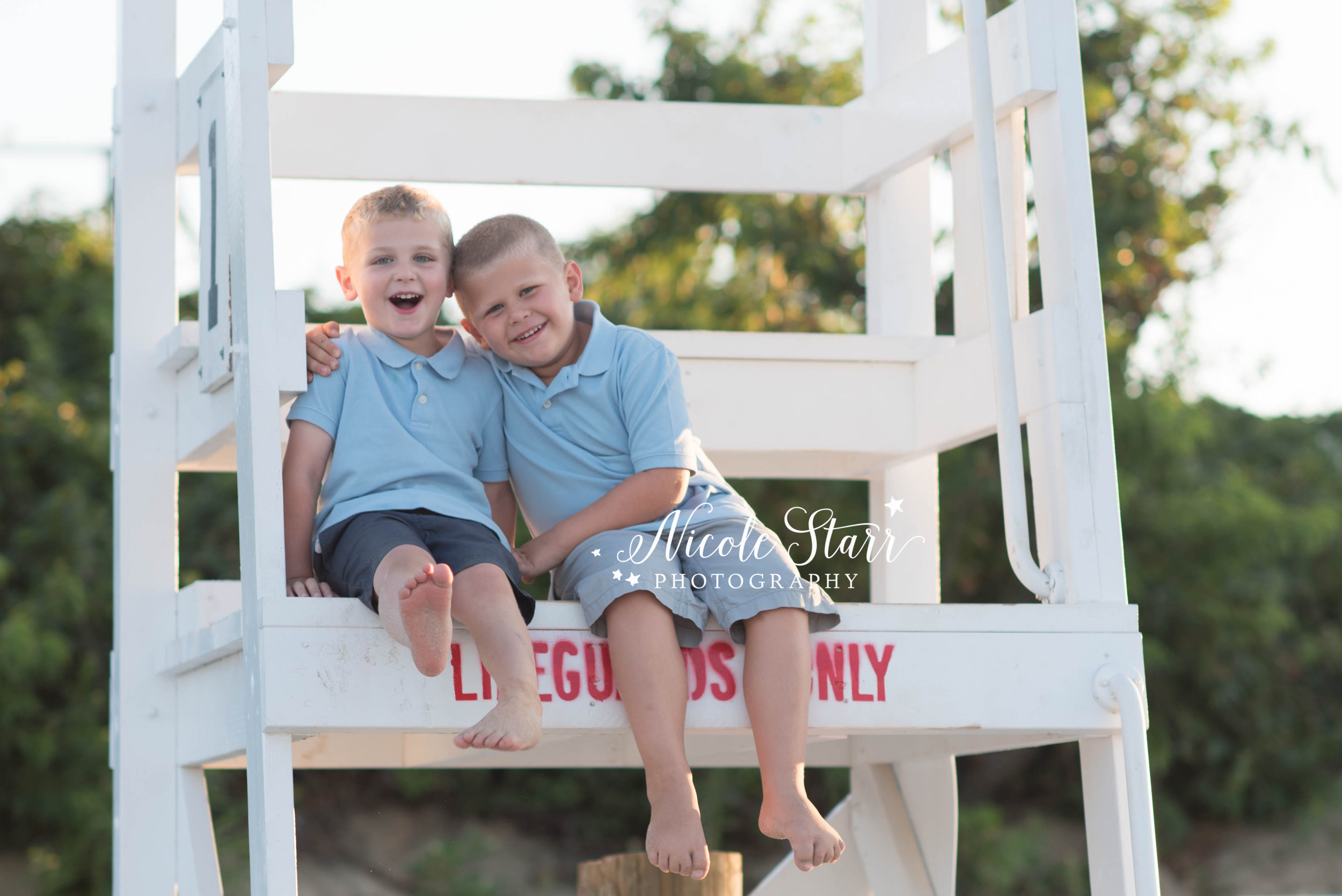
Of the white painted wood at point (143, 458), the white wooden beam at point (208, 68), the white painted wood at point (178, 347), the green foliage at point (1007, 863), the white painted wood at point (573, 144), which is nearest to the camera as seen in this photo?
the white wooden beam at point (208, 68)

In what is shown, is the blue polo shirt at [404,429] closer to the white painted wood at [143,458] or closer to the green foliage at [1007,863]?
the white painted wood at [143,458]

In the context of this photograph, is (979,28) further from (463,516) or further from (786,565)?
(463,516)

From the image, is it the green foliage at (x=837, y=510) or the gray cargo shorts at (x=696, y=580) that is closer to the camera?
the gray cargo shorts at (x=696, y=580)

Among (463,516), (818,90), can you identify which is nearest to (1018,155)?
(463,516)

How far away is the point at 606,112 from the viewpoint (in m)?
3.94

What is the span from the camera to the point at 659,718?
2.32 meters

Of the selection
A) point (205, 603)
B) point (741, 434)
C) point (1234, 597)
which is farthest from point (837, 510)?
point (205, 603)

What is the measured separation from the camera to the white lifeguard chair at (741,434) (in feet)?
7.82

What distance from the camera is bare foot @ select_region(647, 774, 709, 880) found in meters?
2.29

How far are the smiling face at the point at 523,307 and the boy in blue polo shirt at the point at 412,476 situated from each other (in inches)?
3.1

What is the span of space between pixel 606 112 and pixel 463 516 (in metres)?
1.66

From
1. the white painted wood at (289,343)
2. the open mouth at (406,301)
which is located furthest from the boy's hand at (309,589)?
the open mouth at (406,301)

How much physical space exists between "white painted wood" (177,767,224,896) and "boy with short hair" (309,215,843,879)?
0.88 m

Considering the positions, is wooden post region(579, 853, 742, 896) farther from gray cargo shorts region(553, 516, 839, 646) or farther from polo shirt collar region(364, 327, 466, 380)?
polo shirt collar region(364, 327, 466, 380)
